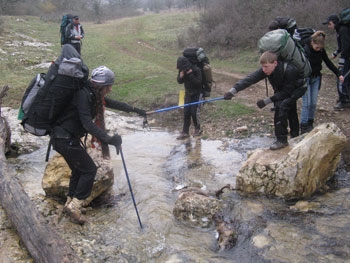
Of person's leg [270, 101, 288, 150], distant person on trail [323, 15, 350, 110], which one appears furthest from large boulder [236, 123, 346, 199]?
distant person on trail [323, 15, 350, 110]

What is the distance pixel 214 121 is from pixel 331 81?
560 cm

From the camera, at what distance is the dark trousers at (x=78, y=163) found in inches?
194

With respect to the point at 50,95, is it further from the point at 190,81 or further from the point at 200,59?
the point at 200,59

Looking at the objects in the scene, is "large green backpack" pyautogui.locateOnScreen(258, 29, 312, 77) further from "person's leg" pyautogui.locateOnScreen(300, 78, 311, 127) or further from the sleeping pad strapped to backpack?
the sleeping pad strapped to backpack

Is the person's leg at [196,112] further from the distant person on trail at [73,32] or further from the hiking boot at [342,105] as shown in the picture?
the distant person on trail at [73,32]

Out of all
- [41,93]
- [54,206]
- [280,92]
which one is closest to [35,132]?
[41,93]

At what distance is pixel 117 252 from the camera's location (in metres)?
4.71

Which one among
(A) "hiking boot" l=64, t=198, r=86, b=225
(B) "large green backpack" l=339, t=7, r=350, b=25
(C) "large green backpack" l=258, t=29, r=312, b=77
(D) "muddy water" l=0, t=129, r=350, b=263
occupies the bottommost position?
(D) "muddy water" l=0, t=129, r=350, b=263

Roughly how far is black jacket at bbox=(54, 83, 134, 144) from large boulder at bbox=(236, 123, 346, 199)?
2.52 metres

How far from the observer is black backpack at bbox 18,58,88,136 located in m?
4.59

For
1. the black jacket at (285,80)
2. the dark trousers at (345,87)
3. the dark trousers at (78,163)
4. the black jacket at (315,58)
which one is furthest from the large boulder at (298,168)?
the dark trousers at (345,87)

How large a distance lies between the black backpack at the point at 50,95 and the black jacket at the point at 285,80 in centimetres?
298

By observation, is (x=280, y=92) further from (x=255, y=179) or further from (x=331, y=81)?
(x=331, y=81)

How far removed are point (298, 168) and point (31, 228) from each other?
392 cm
